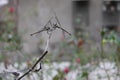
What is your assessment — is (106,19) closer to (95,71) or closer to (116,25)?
(116,25)

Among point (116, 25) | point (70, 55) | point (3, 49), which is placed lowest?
point (116, 25)

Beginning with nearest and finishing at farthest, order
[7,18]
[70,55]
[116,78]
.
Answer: [116,78]
[70,55]
[7,18]

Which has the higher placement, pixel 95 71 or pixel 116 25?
pixel 95 71

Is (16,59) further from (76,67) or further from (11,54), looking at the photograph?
(76,67)

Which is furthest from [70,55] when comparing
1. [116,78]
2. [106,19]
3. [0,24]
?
[106,19]

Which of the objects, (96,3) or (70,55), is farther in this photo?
(96,3)

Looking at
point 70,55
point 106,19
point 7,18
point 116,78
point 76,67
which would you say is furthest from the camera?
point 106,19
